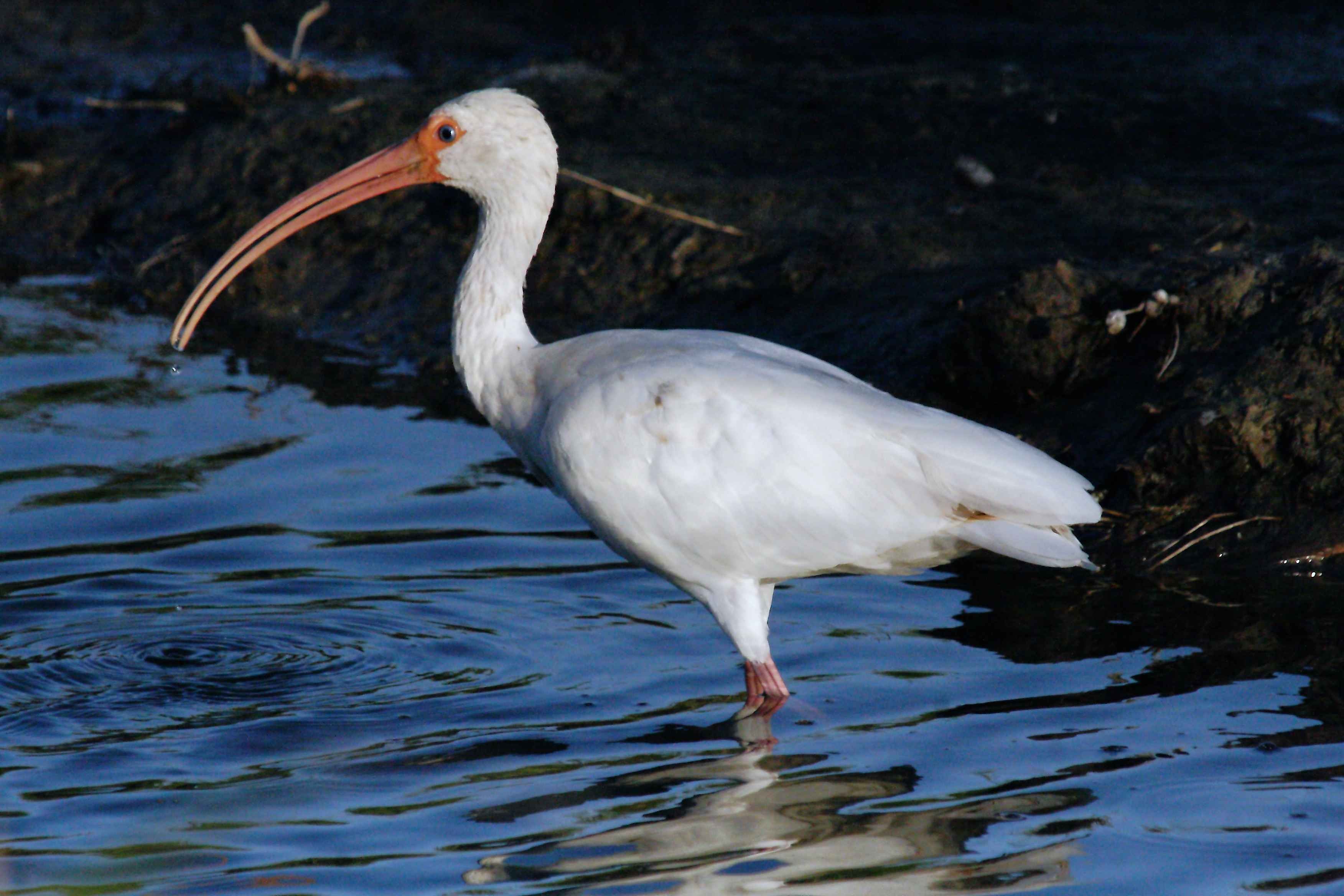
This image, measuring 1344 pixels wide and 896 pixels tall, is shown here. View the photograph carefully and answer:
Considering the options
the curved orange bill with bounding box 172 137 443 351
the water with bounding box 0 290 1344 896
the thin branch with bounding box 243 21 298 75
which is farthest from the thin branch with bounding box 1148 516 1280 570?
the thin branch with bounding box 243 21 298 75

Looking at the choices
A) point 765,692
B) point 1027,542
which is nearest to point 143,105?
point 765,692

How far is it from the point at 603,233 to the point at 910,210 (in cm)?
178

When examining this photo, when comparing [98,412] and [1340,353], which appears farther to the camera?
[98,412]

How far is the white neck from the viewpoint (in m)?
6.72

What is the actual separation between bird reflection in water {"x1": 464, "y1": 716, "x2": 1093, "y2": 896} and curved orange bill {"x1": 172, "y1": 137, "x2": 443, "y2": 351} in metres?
2.73

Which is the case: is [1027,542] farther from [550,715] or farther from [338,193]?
[338,193]

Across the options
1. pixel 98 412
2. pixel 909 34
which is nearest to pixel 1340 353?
pixel 98 412

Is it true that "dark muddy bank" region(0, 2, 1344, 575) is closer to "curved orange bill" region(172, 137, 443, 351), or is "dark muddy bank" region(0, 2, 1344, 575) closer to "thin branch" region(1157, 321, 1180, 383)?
"thin branch" region(1157, 321, 1180, 383)

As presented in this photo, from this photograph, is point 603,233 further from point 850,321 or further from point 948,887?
point 948,887

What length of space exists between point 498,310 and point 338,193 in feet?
3.49

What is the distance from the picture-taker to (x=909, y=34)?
14.1 metres

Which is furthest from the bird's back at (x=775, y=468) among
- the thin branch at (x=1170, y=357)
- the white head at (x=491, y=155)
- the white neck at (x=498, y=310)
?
the thin branch at (x=1170, y=357)

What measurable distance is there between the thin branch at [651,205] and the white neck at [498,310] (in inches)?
130

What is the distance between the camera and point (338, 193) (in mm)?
7418
